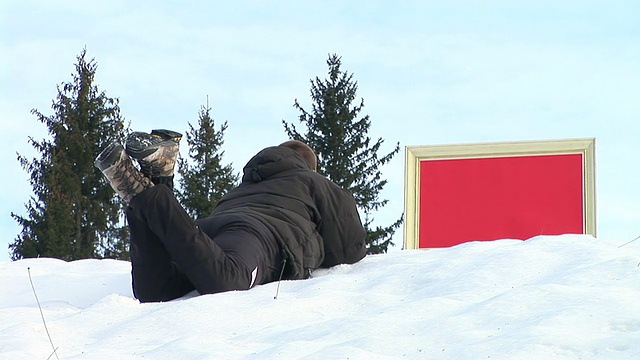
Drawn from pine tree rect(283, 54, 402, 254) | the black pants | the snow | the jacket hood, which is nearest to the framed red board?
the jacket hood

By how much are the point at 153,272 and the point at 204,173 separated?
30.2 meters

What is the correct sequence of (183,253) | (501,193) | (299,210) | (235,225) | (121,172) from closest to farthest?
(121,172), (183,253), (235,225), (299,210), (501,193)

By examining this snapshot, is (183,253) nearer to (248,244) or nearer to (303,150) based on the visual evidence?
(248,244)

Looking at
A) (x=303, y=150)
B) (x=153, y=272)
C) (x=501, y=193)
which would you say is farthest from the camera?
(x=501, y=193)

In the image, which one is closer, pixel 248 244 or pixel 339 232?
pixel 248 244

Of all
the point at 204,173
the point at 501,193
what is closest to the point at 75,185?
the point at 204,173

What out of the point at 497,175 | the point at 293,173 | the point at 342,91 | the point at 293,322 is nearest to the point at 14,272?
the point at 293,173

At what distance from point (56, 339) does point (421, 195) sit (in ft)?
15.4

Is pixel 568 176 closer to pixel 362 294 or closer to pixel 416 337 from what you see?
pixel 362 294

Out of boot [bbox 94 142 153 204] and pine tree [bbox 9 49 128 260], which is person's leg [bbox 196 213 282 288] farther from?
pine tree [bbox 9 49 128 260]

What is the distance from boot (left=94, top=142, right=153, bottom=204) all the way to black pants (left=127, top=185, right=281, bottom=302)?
49mm

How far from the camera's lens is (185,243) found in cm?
455

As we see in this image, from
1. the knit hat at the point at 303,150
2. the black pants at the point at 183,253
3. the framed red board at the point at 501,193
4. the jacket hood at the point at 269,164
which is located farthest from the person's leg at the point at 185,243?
the framed red board at the point at 501,193

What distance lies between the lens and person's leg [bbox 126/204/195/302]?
15.5ft
